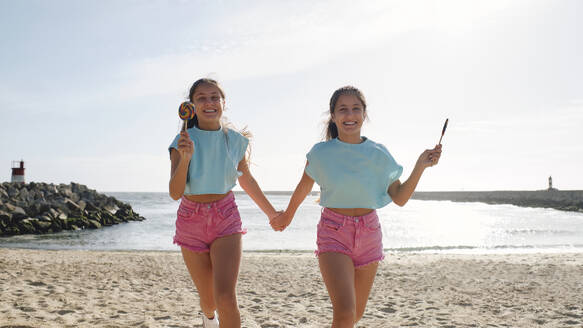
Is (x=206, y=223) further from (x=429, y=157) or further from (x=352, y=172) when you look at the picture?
(x=429, y=157)

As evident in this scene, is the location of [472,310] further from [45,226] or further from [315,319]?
[45,226]

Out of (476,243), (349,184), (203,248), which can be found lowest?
(476,243)

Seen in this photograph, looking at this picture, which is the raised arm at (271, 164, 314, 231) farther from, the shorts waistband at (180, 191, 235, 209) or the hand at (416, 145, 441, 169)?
the hand at (416, 145, 441, 169)

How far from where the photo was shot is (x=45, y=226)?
2234 cm

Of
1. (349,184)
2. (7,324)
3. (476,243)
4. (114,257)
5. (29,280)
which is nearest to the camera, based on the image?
(349,184)

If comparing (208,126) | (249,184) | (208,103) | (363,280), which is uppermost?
(208,103)

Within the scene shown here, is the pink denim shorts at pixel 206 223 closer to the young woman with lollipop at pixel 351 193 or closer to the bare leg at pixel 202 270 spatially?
the bare leg at pixel 202 270

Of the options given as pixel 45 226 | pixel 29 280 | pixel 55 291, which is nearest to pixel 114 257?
pixel 29 280

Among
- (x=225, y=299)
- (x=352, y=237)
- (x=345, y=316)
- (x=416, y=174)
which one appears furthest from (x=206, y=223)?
(x=416, y=174)

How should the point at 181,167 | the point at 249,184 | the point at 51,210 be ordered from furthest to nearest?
the point at 51,210, the point at 249,184, the point at 181,167

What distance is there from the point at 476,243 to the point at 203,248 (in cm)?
1773

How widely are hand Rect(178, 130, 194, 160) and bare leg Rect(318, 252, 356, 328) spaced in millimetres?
1185

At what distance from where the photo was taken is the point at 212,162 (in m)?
3.39

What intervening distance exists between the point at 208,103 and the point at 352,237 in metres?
1.52
